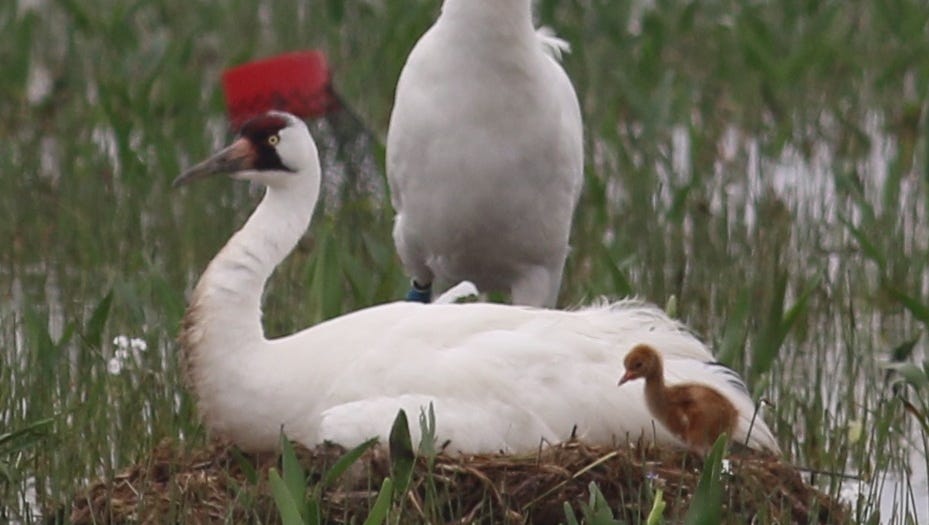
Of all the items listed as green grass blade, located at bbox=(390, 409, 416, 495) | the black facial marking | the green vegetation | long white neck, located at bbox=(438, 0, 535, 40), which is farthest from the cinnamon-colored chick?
long white neck, located at bbox=(438, 0, 535, 40)

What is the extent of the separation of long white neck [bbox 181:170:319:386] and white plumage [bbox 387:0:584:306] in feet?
2.73

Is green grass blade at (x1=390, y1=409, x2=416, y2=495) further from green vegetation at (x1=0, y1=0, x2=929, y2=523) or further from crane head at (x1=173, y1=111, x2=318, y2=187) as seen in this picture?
crane head at (x1=173, y1=111, x2=318, y2=187)

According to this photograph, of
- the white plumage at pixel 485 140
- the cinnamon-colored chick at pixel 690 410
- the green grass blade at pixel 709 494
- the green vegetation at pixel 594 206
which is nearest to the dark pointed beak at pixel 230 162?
the green vegetation at pixel 594 206

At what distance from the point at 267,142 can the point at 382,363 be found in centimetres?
68

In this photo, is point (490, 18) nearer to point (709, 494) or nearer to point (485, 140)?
point (485, 140)

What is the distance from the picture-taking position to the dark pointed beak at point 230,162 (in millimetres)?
5797

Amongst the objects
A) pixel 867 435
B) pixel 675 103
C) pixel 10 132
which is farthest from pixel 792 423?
pixel 10 132

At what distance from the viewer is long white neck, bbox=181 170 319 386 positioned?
18.4 feet

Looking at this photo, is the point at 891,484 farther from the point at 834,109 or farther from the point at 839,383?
the point at 834,109

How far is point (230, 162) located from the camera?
581 centimetres

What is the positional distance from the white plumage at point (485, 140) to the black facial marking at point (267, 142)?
0.92 meters

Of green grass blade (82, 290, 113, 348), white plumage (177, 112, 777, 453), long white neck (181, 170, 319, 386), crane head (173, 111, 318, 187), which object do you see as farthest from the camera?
green grass blade (82, 290, 113, 348)

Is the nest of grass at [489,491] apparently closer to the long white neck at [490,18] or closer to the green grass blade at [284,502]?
the green grass blade at [284,502]

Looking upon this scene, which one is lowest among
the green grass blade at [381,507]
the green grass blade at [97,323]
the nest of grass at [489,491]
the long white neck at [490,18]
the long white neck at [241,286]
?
the nest of grass at [489,491]
